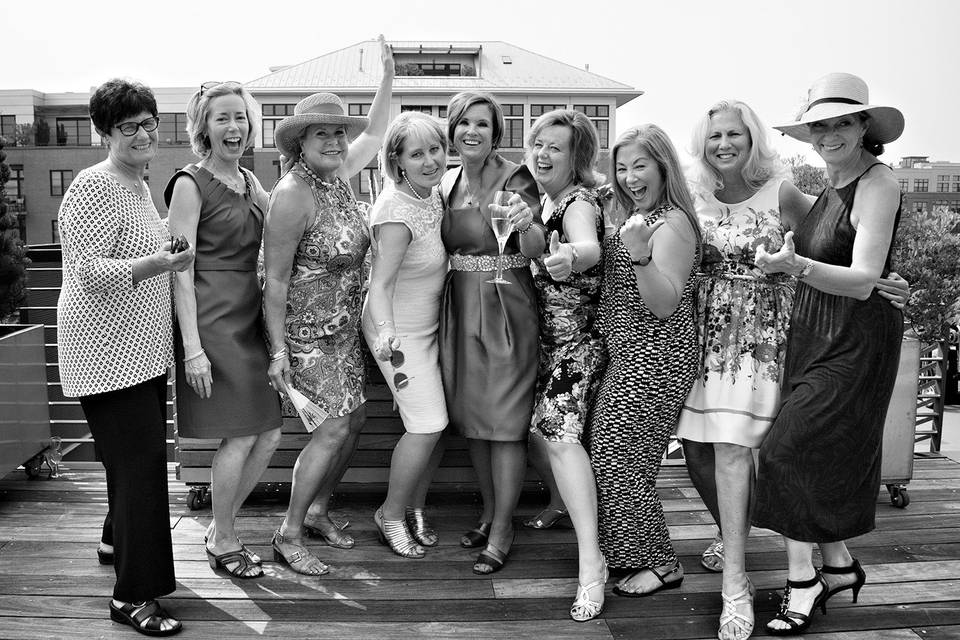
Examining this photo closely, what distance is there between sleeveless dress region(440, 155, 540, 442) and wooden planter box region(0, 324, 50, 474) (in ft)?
7.65

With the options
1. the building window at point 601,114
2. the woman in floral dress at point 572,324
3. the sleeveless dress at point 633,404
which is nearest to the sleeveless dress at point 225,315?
the woman in floral dress at point 572,324

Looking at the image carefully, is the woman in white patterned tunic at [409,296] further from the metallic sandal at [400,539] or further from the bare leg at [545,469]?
the bare leg at [545,469]

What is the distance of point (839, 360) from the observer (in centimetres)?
284

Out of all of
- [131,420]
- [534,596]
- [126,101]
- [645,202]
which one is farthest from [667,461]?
[126,101]

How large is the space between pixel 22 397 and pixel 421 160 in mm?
2531

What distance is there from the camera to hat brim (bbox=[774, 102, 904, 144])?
9.16 feet

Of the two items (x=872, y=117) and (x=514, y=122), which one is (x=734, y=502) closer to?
(x=872, y=117)

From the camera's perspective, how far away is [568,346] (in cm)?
333

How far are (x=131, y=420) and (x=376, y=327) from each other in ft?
3.05

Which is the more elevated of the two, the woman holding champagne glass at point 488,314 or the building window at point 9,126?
the building window at point 9,126

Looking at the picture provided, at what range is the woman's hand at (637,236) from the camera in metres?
2.71

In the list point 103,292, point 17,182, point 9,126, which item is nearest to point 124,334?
point 103,292

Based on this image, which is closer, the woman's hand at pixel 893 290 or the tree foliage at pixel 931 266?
the woman's hand at pixel 893 290

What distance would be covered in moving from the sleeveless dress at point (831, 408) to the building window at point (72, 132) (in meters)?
59.0
